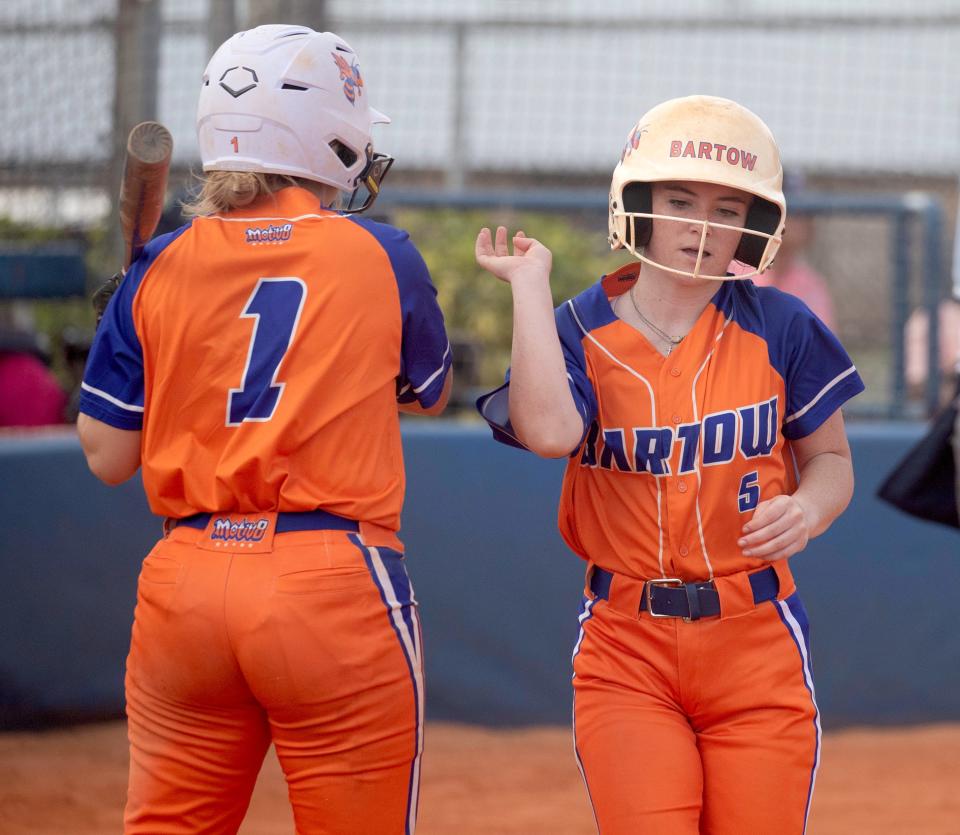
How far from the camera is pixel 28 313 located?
7668mm

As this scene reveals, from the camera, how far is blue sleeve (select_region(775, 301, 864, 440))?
2.82 m

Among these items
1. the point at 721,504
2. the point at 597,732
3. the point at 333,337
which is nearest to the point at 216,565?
the point at 333,337

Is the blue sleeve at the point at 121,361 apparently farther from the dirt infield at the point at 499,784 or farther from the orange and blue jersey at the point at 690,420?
the dirt infield at the point at 499,784

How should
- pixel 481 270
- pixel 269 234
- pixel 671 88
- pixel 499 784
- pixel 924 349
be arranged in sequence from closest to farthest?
1. pixel 269 234
2. pixel 499 784
3. pixel 924 349
4. pixel 671 88
5. pixel 481 270

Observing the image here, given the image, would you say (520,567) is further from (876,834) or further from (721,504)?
(721,504)

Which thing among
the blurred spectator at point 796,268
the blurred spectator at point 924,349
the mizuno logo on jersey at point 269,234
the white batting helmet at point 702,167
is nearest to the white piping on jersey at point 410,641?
the mizuno logo on jersey at point 269,234

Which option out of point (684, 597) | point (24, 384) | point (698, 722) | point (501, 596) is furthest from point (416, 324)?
point (24, 384)

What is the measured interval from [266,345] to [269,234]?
21cm

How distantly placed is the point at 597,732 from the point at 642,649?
180 millimetres

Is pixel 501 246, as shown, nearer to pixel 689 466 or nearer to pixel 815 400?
pixel 689 466

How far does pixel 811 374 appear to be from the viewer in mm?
2832

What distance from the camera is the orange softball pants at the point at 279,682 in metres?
2.41

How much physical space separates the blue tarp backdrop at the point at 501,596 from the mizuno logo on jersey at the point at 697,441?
9.80 feet

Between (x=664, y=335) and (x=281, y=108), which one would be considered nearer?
(x=281, y=108)
